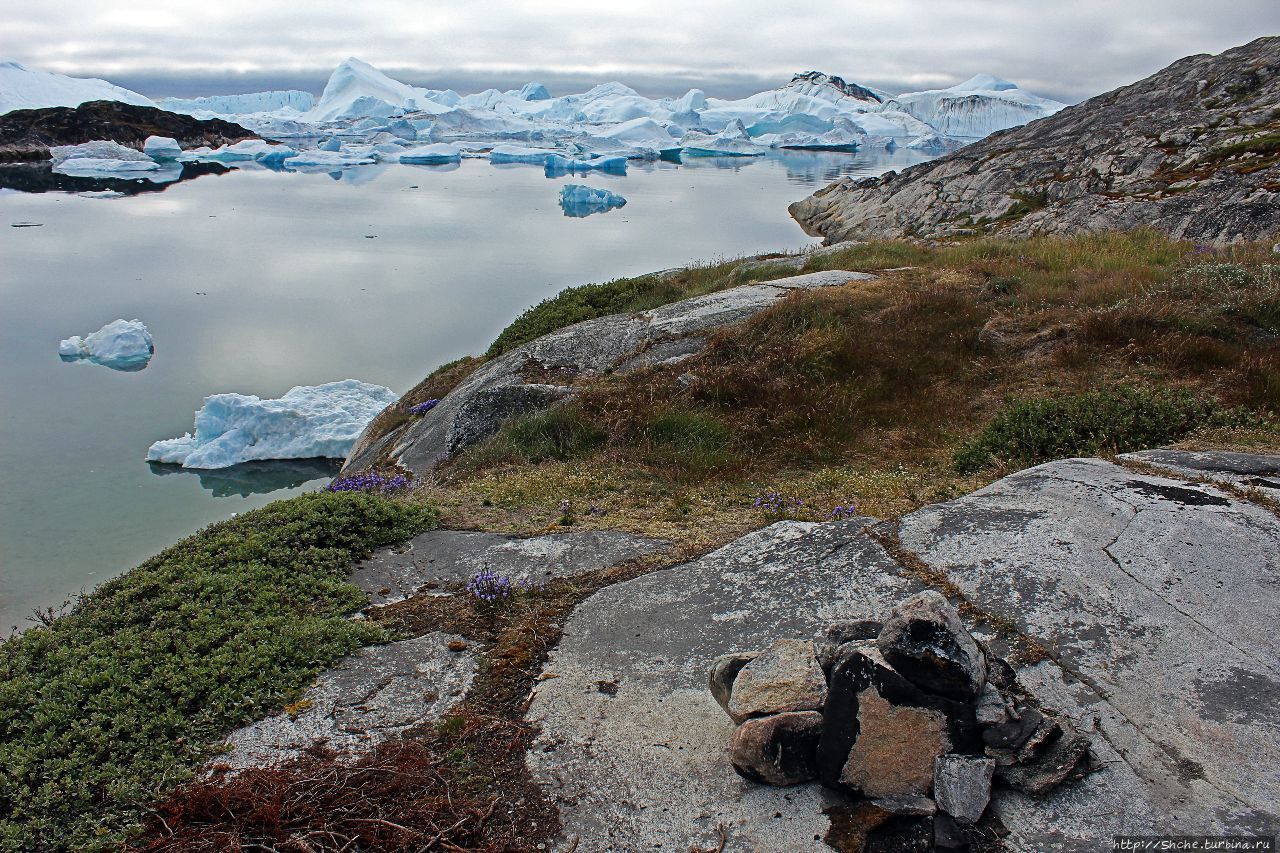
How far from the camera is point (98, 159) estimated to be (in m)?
80.9

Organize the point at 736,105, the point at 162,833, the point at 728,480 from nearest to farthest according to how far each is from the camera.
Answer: the point at 162,833 < the point at 728,480 < the point at 736,105

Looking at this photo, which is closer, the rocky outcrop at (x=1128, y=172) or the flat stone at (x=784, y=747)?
the flat stone at (x=784, y=747)

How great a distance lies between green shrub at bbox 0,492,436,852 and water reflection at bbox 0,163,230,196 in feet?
237

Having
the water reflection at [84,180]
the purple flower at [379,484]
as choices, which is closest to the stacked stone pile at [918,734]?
the purple flower at [379,484]

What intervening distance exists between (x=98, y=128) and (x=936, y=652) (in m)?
119

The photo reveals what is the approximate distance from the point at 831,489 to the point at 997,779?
4359mm

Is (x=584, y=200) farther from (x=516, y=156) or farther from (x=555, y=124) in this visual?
(x=555, y=124)

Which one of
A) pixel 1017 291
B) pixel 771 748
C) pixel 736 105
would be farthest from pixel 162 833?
pixel 736 105

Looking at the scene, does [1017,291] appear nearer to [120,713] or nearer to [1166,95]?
[120,713]

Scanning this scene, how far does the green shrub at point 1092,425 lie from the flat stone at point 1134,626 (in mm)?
1449

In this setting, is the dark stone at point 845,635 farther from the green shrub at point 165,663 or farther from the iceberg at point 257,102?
the iceberg at point 257,102

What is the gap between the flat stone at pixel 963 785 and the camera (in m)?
3.17

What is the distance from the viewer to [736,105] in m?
192

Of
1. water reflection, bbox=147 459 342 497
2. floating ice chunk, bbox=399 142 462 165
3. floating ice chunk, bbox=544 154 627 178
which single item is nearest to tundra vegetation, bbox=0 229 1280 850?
water reflection, bbox=147 459 342 497
